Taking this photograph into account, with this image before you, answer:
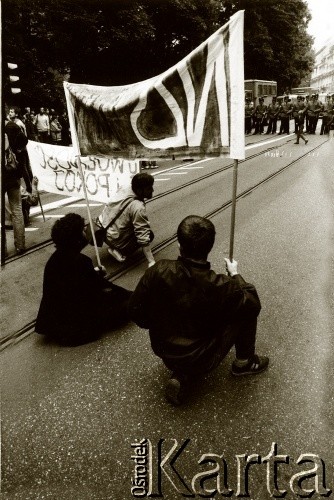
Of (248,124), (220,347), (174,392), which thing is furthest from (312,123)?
(174,392)

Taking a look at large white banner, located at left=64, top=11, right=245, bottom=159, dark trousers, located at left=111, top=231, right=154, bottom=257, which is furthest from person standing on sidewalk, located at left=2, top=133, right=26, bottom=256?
large white banner, located at left=64, top=11, right=245, bottom=159

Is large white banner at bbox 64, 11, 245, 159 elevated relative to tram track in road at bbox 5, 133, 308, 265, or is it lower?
elevated

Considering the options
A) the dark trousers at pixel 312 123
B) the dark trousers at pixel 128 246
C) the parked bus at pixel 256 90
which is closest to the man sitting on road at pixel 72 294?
the dark trousers at pixel 128 246

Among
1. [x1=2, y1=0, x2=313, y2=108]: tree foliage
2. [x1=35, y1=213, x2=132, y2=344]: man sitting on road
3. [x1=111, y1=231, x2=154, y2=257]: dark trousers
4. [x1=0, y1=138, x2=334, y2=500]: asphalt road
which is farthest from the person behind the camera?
[x1=2, y1=0, x2=313, y2=108]: tree foliage

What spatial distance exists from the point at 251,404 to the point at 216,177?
8.66 metres

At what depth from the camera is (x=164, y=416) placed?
9.47 feet

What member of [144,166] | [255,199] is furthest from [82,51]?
[255,199]

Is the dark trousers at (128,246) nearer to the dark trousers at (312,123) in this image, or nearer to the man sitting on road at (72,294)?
the man sitting on road at (72,294)

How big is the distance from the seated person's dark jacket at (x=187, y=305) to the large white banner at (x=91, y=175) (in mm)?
2647

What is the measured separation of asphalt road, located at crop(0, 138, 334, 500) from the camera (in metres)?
2.44

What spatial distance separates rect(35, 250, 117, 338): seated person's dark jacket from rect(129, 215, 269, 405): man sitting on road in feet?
3.19

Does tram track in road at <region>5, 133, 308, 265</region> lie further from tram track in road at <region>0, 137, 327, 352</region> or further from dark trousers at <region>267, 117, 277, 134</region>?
dark trousers at <region>267, 117, 277, 134</region>

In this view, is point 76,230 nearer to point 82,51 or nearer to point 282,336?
point 282,336

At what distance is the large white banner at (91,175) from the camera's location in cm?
520
